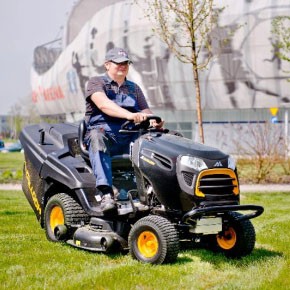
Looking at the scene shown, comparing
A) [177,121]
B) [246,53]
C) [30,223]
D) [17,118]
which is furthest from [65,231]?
[17,118]

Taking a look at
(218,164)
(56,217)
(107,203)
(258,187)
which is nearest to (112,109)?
(107,203)

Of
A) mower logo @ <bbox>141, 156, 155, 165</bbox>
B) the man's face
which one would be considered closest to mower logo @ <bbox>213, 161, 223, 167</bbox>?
mower logo @ <bbox>141, 156, 155, 165</bbox>

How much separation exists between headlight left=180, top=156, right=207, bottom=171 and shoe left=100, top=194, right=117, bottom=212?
83cm

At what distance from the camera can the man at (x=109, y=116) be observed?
6.19 m

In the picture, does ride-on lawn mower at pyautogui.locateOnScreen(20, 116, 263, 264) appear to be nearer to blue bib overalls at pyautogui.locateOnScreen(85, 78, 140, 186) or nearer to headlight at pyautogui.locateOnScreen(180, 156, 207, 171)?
headlight at pyautogui.locateOnScreen(180, 156, 207, 171)

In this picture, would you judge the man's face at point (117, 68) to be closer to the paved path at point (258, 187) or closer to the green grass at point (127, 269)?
the green grass at point (127, 269)

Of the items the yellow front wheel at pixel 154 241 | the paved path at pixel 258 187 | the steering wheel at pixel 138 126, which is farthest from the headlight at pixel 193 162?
the paved path at pixel 258 187

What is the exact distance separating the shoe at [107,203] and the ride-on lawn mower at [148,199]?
3.6 inches

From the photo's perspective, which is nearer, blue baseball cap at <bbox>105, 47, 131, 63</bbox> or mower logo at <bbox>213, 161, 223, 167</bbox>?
mower logo at <bbox>213, 161, 223, 167</bbox>

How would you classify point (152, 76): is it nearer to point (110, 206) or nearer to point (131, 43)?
point (131, 43)

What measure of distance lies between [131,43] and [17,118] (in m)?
73.9

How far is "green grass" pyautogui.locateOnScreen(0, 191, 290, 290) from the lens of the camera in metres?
5.17

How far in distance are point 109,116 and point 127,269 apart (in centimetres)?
160

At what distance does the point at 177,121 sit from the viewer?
52.9 meters
